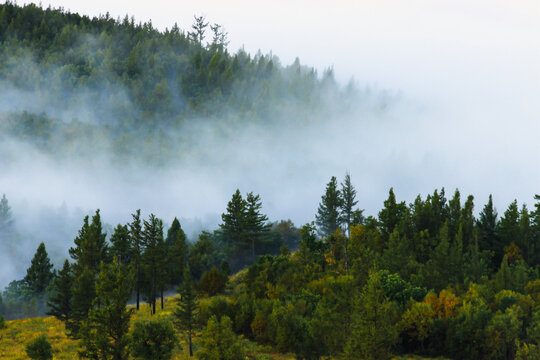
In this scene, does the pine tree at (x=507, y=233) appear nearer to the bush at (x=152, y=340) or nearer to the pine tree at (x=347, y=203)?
the pine tree at (x=347, y=203)

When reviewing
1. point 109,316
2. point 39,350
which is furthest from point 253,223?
point 109,316

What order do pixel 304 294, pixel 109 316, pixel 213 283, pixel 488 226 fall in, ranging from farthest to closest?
pixel 488 226, pixel 213 283, pixel 304 294, pixel 109 316

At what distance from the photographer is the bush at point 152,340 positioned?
4662 cm

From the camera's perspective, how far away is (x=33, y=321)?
79750 millimetres

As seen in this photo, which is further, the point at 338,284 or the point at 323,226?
the point at 323,226

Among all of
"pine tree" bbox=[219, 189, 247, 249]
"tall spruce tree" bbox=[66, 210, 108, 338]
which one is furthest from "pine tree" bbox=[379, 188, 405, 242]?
"tall spruce tree" bbox=[66, 210, 108, 338]

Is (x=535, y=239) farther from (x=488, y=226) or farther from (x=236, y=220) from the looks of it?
(x=236, y=220)

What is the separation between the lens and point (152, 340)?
4741 centimetres

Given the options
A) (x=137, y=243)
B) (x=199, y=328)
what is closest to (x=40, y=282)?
(x=137, y=243)

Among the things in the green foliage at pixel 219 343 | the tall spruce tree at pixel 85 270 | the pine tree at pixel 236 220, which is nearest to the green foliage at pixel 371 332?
the green foliage at pixel 219 343

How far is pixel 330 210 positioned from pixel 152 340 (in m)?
76.6

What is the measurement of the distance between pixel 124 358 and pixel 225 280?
47301 mm

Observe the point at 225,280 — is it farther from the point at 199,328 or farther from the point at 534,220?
the point at 534,220

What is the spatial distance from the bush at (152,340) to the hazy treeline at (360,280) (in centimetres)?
759
